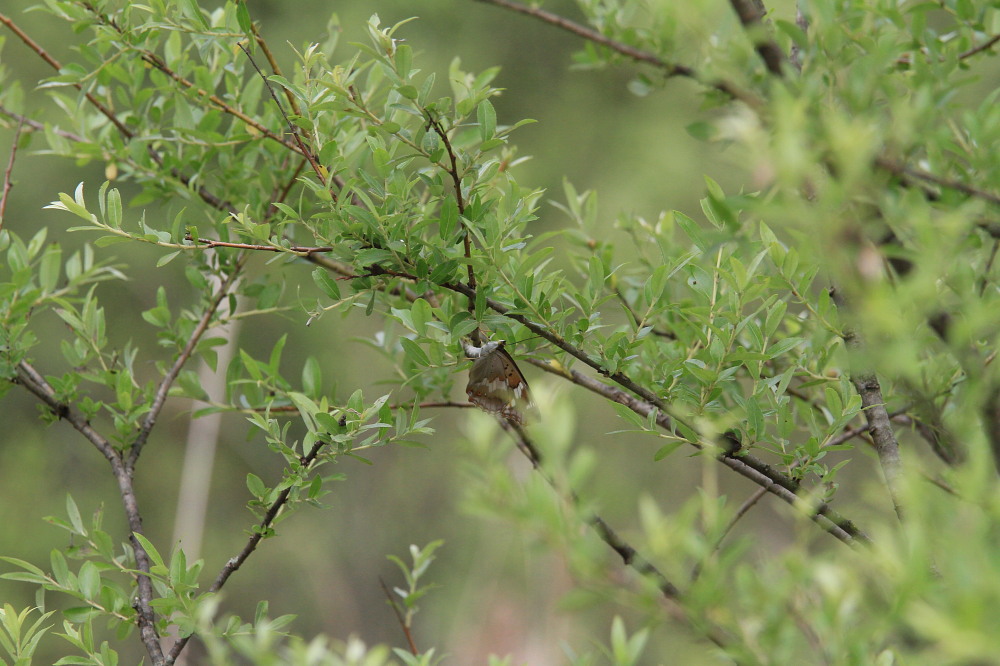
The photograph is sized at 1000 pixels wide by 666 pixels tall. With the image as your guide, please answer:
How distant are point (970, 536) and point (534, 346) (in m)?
0.41

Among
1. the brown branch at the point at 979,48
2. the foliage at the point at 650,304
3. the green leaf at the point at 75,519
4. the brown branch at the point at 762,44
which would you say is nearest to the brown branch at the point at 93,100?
the foliage at the point at 650,304

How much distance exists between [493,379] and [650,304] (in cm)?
14

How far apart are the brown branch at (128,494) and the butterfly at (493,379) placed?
1.13 ft

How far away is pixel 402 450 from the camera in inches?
189

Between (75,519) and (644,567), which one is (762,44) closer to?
(644,567)

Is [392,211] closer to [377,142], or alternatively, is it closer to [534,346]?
[377,142]

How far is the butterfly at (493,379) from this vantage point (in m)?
0.66

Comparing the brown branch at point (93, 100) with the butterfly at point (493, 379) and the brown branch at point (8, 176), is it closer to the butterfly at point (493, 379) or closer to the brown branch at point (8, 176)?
the brown branch at point (8, 176)

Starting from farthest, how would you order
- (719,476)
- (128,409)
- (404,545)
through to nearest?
(404,545) → (719,476) → (128,409)

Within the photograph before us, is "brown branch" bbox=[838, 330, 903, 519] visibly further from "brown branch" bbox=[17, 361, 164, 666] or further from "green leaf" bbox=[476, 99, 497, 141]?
"brown branch" bbox=[17, 361, 164, 666]

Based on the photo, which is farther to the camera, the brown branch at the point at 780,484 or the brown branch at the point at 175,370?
the brown branch at the point at 175,370

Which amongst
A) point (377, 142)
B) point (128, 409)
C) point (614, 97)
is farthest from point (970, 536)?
point (614, 97)

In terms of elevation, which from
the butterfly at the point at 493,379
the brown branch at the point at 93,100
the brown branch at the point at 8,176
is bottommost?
the butterfly at the point at 493,379

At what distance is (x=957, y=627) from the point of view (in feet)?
0.88
